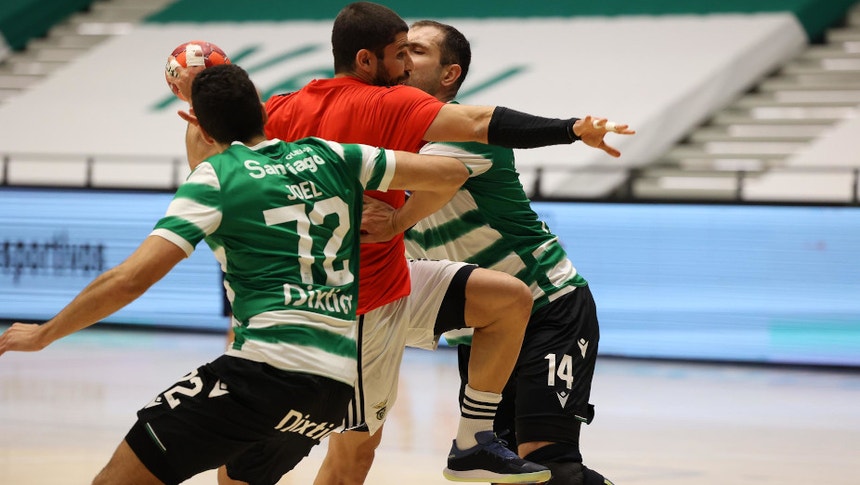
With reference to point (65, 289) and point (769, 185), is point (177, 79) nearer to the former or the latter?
point (65, 289)

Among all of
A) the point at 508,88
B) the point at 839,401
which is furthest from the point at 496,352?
the point at 508,88

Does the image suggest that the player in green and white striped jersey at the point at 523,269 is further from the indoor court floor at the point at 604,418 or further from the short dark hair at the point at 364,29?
the indoor court floor at the point at 604,418

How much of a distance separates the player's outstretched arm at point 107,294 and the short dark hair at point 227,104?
1.29 ft

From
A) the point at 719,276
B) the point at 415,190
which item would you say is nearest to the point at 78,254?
the point at 719,276

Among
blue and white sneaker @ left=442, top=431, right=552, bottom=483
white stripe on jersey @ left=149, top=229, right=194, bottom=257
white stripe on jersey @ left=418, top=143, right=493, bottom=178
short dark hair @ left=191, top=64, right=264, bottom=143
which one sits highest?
short dark hair @ left=191, top=64, right=264, bottom=143

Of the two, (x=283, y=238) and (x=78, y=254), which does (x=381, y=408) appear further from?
(x=78, y=254)

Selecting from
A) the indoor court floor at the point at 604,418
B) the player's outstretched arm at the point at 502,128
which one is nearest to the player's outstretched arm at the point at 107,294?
the player's outstretched arm at the point at 502,128

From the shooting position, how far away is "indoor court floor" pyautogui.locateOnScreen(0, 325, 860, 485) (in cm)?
572

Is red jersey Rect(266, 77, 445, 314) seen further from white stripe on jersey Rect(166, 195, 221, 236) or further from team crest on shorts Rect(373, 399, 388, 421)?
white stripe on jersey Rect(166, 195, 221, 236)

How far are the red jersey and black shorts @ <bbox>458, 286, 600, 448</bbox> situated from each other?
558mm

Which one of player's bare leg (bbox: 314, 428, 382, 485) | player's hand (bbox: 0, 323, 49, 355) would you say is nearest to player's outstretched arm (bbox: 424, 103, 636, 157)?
player's bare leg (bbox: 314, 428, 382, 485)

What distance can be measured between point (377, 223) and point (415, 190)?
225 mm

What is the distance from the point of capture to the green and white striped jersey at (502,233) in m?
4.10

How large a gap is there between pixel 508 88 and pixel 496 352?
10875mm
